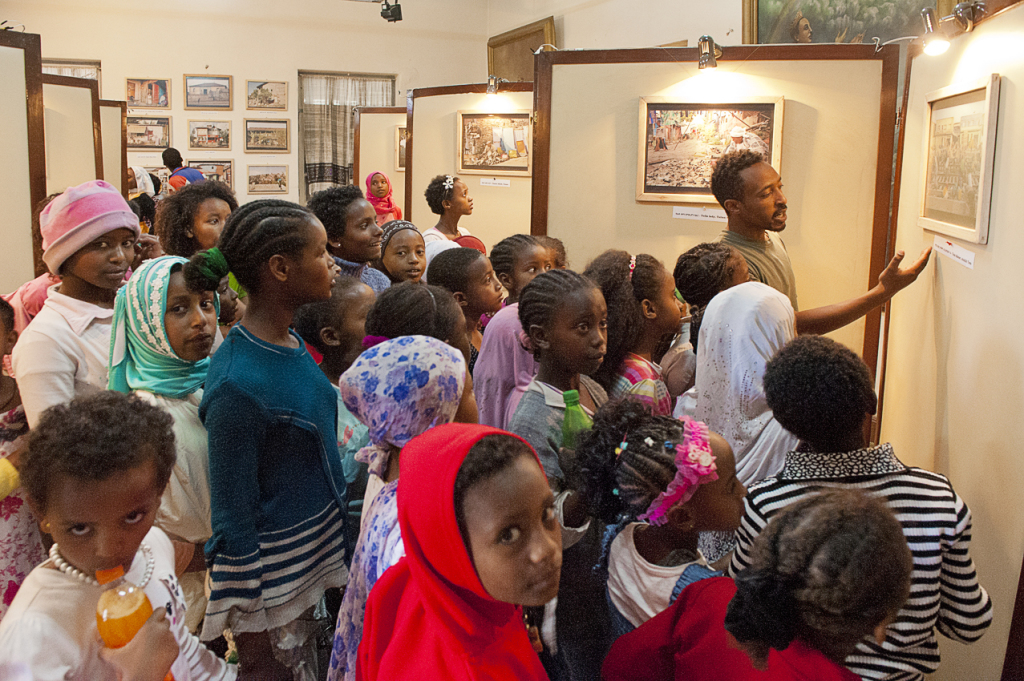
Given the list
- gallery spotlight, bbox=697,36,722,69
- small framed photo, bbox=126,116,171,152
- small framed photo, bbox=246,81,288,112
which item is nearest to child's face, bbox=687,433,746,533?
gallery spotlight, bbox=697,36,722,69

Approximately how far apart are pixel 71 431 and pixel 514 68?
39.9ft

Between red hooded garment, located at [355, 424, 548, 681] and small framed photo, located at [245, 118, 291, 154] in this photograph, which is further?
small framed photo, located at [245, 118, 291, 154]

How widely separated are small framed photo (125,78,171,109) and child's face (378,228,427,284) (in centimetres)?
1006

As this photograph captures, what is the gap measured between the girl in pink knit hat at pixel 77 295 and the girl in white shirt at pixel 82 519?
1.01m

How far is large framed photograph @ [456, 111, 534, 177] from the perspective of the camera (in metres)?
7.71

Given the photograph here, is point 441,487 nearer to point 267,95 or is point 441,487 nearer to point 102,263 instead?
point 102,263

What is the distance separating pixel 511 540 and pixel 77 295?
7.09 ft

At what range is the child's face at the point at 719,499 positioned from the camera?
1.79 metres

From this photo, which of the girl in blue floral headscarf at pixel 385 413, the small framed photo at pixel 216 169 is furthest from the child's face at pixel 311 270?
the small framed photo at pixel 216 169

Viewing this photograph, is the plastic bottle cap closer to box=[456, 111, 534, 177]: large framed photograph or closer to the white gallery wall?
the white gallery wall

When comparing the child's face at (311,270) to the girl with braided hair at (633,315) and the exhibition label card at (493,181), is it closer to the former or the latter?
the girl with braided hair at (633,315)

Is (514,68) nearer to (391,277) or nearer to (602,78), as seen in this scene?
(602,78)

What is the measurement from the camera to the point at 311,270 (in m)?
2.21

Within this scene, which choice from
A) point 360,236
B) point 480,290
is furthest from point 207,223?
point 480,290
